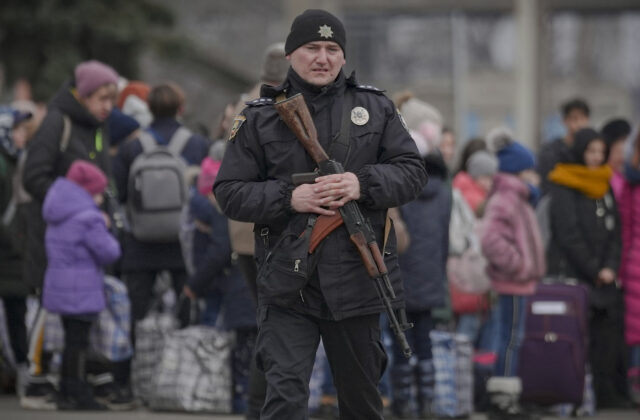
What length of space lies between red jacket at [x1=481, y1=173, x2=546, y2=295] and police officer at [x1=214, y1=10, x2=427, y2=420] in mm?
3338

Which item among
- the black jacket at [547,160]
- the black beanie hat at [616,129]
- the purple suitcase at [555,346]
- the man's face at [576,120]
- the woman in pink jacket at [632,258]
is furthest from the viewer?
the man's face at [576,120]

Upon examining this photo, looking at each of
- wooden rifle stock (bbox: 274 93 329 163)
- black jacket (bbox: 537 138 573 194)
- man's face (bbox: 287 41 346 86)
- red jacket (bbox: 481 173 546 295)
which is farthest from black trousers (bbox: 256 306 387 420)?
black jacket (bbox: 537 138 573 194)

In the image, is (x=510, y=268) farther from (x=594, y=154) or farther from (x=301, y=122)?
(x=301, y=122)

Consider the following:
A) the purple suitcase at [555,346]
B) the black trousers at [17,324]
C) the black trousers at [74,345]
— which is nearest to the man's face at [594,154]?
the purple suitcase at [555,346]

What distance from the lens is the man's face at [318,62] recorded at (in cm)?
651

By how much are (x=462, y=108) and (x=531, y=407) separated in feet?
32.8

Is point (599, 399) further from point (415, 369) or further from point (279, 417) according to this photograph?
point (279, 417)

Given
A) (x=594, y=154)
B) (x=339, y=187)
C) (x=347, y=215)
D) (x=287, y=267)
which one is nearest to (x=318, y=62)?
(x=339, y=187)

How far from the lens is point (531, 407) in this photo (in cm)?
1038

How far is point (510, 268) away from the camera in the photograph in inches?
386

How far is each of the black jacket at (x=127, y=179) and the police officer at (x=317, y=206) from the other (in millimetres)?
3776

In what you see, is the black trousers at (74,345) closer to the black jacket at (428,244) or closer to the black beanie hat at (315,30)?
the black jacket at (428,244)

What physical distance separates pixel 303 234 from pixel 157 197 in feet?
13.0

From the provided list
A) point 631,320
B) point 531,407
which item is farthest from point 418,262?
point 631,320
